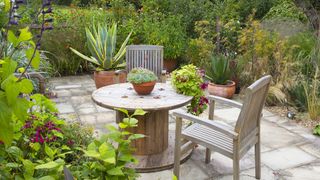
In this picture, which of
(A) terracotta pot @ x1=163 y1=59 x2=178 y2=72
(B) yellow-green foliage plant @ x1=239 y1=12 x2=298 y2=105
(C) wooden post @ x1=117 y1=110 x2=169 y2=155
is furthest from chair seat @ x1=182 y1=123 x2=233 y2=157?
(A) terracotta pot @ x1=163 y1=59 x2=178 y2=72

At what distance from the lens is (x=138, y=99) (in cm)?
297

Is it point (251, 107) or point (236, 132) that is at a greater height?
point (251, 107)

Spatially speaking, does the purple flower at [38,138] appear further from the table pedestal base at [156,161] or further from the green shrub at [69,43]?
the green shrub at [69,43]

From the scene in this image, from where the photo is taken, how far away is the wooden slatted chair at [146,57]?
4.25 meters

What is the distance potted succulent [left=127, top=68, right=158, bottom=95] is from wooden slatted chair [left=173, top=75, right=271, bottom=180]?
1.96 ft

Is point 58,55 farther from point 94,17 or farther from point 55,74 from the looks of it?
point 94,17

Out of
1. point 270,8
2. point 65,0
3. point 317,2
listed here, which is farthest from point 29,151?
point 65,0

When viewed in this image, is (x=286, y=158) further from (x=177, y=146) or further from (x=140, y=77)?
(x=140, y=77)

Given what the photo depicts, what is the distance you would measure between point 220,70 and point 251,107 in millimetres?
2890

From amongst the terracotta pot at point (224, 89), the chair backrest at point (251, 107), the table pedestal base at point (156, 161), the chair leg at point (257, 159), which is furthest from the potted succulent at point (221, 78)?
the chair backrest at point (251, 107)

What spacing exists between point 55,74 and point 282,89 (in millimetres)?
4275

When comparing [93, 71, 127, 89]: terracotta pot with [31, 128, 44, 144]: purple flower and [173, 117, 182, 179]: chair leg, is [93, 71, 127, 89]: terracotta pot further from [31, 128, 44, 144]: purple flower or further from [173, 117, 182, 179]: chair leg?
[31, 128, 44, 144]: purple flower

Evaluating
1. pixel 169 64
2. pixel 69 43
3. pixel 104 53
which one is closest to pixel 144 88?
pixel 104 53

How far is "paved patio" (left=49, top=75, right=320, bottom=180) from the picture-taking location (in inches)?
112
